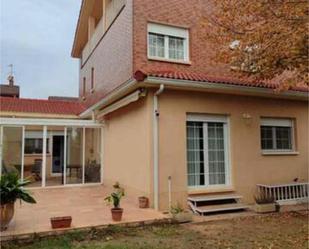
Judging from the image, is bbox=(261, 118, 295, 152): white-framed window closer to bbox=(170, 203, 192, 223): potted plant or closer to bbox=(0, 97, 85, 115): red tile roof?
bbox=(170, 203, 192, 223): potted plant

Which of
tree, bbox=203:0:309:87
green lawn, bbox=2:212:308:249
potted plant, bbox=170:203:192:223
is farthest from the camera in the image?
potted plant, bbox=170:203:192:223

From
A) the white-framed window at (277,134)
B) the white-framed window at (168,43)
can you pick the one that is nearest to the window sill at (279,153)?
the white-framed window at (277,134)

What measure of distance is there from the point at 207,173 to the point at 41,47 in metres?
24.7

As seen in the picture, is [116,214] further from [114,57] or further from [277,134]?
[114,57]

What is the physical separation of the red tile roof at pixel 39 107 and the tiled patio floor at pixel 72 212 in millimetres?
11944

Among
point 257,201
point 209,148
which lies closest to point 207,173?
point 209,148

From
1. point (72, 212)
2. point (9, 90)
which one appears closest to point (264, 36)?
point (72, 212)

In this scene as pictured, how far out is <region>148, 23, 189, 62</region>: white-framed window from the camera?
15.5 m

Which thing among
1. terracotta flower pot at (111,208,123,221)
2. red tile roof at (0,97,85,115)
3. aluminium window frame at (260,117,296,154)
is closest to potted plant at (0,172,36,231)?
terracotta flower pot at (111,208,123,221)

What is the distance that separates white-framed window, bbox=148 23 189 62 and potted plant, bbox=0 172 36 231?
8.55 m

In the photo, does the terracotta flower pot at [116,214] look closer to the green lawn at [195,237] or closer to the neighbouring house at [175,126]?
the green lawn at [195,237]

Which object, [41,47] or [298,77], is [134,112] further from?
[41,47]

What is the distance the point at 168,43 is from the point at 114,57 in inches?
154

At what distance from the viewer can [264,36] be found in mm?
10688
